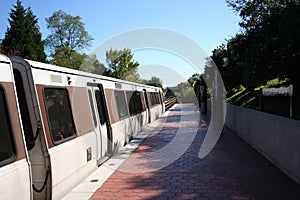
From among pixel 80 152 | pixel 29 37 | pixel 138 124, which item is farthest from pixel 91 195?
pixel 29 37

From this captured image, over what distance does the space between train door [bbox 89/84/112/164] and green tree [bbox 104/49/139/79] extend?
37.8 m

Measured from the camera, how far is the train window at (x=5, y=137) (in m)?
3.47

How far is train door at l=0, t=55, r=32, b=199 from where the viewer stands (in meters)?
3.42

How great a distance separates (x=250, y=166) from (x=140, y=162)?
2.59 metres

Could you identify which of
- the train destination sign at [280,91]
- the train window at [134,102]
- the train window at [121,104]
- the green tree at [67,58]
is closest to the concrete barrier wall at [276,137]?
the train destination sign at [280,91]

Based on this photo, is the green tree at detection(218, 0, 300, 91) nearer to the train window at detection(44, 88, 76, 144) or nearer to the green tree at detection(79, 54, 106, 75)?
the train window at detection(44, 88, 76, 144)

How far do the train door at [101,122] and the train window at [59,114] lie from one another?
156 cm

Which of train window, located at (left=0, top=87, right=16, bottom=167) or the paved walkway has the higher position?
train window, located at (left=0, top=87, right=16, bottom=167)

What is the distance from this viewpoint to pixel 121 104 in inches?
404

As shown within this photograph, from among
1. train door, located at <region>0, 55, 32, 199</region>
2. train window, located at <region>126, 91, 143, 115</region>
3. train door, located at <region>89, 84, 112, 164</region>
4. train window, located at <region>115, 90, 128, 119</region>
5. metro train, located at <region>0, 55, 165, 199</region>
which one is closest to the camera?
train door, located at <region>0, 55, 32, 199</region>

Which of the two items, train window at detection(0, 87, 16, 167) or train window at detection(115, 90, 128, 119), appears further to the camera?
train window at detection(115, 90, 128, 119)

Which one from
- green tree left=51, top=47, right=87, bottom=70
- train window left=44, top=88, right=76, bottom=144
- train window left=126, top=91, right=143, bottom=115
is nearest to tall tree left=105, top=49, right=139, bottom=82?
green tree left=51, top=47, right=87, bottom=70

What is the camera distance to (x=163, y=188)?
5.49 metres

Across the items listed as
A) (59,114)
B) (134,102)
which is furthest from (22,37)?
(59,114)
